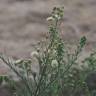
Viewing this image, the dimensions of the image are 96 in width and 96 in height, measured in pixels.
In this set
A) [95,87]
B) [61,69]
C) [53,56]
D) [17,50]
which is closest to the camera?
[53,56]

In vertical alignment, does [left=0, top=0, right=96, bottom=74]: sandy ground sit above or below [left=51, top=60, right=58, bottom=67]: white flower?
above

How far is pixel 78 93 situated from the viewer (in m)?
Result: 5.25

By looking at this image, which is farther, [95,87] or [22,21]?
[22,21]

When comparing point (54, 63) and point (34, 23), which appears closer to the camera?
point (54, 63)

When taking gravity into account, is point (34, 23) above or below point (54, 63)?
above

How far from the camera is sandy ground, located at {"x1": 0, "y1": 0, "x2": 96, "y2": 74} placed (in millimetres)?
6699

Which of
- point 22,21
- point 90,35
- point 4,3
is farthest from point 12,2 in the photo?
point 90,35

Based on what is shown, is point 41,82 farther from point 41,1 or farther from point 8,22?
point 41,1

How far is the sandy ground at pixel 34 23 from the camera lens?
670 centimetres

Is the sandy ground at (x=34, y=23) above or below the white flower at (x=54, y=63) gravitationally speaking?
above

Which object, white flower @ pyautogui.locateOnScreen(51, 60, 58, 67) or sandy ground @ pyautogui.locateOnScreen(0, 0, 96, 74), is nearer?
white flower @ pyautogui.locateOnScreen(51, 60, 58, 67)

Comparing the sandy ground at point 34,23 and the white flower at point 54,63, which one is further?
the sandy ground at point 34,23

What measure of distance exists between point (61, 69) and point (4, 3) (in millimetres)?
4309

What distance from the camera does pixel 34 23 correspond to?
Result: 295 inches
